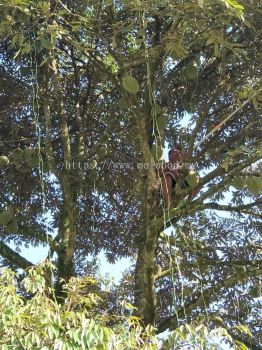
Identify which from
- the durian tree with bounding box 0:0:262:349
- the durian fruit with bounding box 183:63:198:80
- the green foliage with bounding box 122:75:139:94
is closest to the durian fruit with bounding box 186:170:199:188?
the durian tree with bounding box 0:0:262:349

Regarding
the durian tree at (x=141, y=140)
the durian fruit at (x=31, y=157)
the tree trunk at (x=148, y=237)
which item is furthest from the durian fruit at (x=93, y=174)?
the tree trunk at (x=148, y=237)

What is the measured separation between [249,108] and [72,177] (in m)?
1.55

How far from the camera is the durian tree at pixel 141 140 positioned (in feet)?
14.4

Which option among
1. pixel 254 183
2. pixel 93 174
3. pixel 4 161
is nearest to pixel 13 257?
pixel 4 161

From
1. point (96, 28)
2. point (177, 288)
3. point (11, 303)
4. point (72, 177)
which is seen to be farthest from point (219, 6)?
point (177, 288)

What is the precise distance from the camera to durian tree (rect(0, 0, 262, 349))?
4.38 meters

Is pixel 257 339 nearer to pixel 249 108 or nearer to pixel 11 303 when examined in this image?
pixel 249 108

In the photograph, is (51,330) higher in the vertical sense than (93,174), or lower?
lower

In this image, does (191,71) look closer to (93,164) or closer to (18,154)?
(93,164)

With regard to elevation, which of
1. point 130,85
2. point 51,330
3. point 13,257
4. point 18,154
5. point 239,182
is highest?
point 18,154

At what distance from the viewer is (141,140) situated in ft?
15.0

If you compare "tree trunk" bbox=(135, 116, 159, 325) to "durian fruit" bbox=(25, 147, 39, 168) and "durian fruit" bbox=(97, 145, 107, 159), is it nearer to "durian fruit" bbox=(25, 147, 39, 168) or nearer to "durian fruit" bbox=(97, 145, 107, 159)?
"durian fruit" bbox=(97, 145, 107, 159)

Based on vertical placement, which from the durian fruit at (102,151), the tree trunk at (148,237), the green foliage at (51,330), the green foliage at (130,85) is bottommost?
the green foliage at (51,330)

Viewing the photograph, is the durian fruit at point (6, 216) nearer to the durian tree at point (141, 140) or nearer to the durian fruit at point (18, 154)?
the durian tree at point (141, 140)
